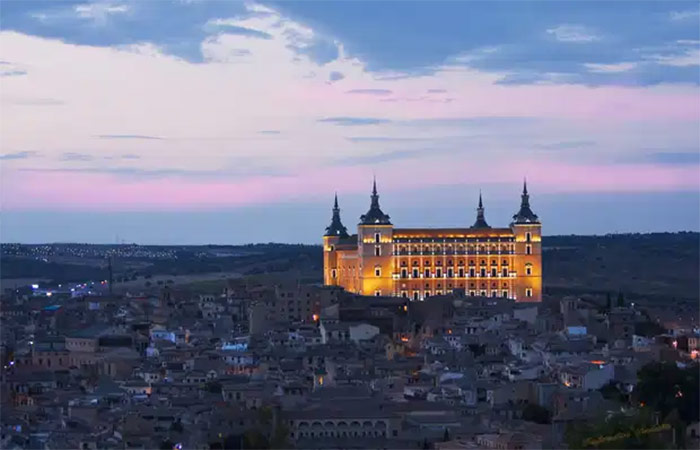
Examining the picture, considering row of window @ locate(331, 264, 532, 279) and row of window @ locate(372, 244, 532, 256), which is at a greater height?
row of window @ locate(372, 244, 532, 256)

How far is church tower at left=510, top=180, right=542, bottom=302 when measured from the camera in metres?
83.9

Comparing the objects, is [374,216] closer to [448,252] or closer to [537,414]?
[448,252]

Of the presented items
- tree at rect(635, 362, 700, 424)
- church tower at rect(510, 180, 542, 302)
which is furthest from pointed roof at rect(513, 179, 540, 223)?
tree at rect(635, 362, 700, 424)

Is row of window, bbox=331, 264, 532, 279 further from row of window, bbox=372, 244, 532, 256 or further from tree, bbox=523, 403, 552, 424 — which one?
tree, bbox=523, 403, 552, 424

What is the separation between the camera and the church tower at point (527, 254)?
8388cm

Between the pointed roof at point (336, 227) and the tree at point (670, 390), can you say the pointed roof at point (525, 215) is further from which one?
the tree at point (670, 390)

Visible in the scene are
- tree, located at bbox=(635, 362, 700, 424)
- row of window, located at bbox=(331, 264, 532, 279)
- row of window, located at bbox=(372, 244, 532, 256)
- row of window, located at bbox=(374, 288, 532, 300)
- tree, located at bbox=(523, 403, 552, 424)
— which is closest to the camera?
tree, located at bbox=(635, 362, 700, 424)

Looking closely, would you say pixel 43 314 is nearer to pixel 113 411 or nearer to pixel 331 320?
pixel 331 320

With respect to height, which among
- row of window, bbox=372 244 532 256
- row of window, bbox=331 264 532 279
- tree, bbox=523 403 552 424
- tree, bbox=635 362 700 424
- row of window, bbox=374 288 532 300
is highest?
row of window, bbox=372 244 532 256

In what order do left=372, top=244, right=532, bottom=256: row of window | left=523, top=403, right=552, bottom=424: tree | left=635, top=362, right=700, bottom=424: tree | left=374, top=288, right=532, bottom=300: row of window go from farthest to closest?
left=372, top=244, right=532, bottom=256: row of window, left=374, top=288, right=532, bottom=300: row of window, left=523, top=403, right=552, bottom=424: tree, left=635, top=362, right=700, bottom=424: tree

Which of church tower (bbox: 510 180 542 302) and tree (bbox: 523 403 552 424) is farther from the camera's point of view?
church tower (bbox: 510 180 542 302)

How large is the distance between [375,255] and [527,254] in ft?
21.8

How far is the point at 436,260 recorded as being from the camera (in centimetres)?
8425

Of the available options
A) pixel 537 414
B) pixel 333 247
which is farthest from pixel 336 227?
pixel 537 414
